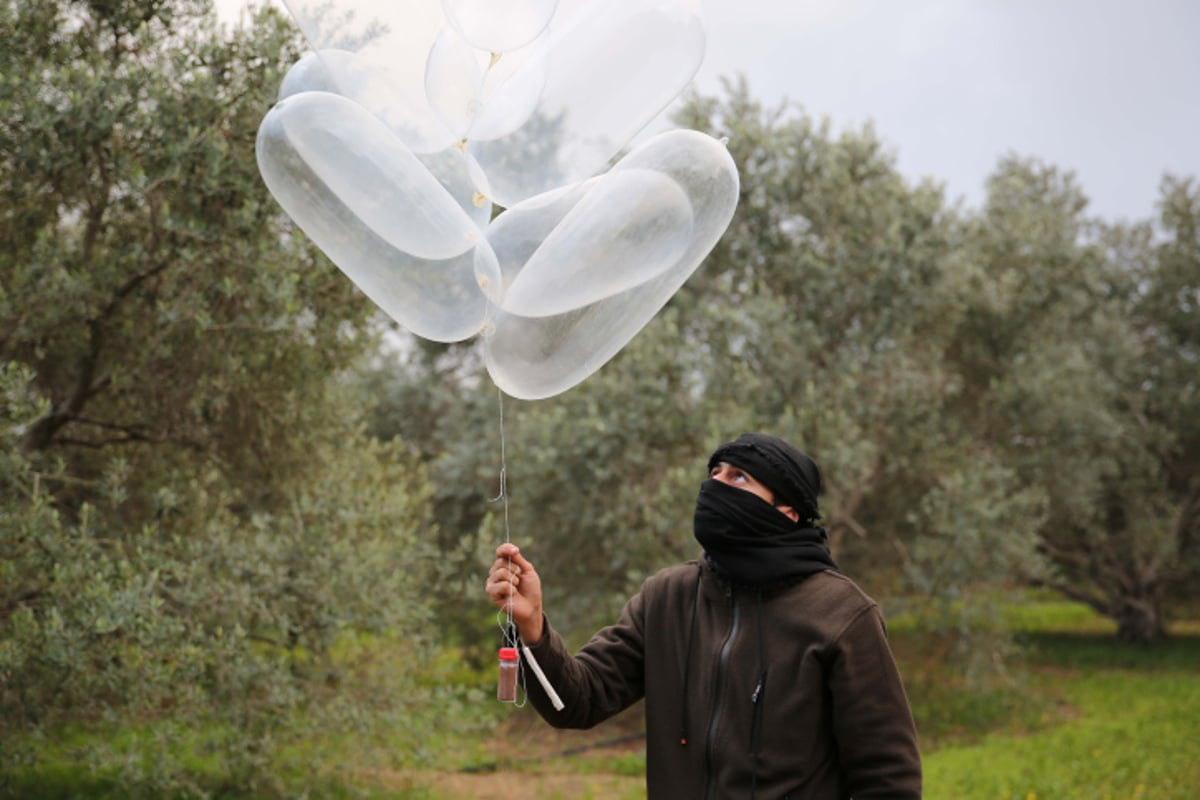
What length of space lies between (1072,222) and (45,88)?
55.7 feet

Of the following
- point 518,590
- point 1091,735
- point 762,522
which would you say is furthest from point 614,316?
point 1091,735

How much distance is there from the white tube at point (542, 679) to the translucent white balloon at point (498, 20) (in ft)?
5.59

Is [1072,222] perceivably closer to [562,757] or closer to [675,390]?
[675,390]

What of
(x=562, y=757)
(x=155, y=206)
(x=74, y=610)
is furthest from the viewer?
(x=562, y=757)

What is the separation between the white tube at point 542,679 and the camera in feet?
9.30

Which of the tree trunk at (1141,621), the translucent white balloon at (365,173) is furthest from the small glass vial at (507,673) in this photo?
the tree trunk at (1141,621)

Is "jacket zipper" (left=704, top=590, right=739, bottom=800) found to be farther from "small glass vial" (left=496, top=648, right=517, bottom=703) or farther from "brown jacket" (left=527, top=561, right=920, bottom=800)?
"small glass vial" (left=496, top=648, right=517, bottom=703)

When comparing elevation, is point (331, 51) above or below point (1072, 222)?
below

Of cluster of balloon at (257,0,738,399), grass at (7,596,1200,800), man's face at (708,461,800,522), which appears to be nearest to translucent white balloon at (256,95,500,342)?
cluster of balloon at (257,0,738,399)

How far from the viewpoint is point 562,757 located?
38.5ft

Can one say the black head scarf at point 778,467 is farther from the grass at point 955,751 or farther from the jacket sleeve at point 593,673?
the grass at point 955,751

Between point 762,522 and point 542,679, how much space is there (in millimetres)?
735

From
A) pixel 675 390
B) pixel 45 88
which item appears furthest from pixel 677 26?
pixel 675 390

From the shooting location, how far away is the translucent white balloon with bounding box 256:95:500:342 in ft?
9.41
